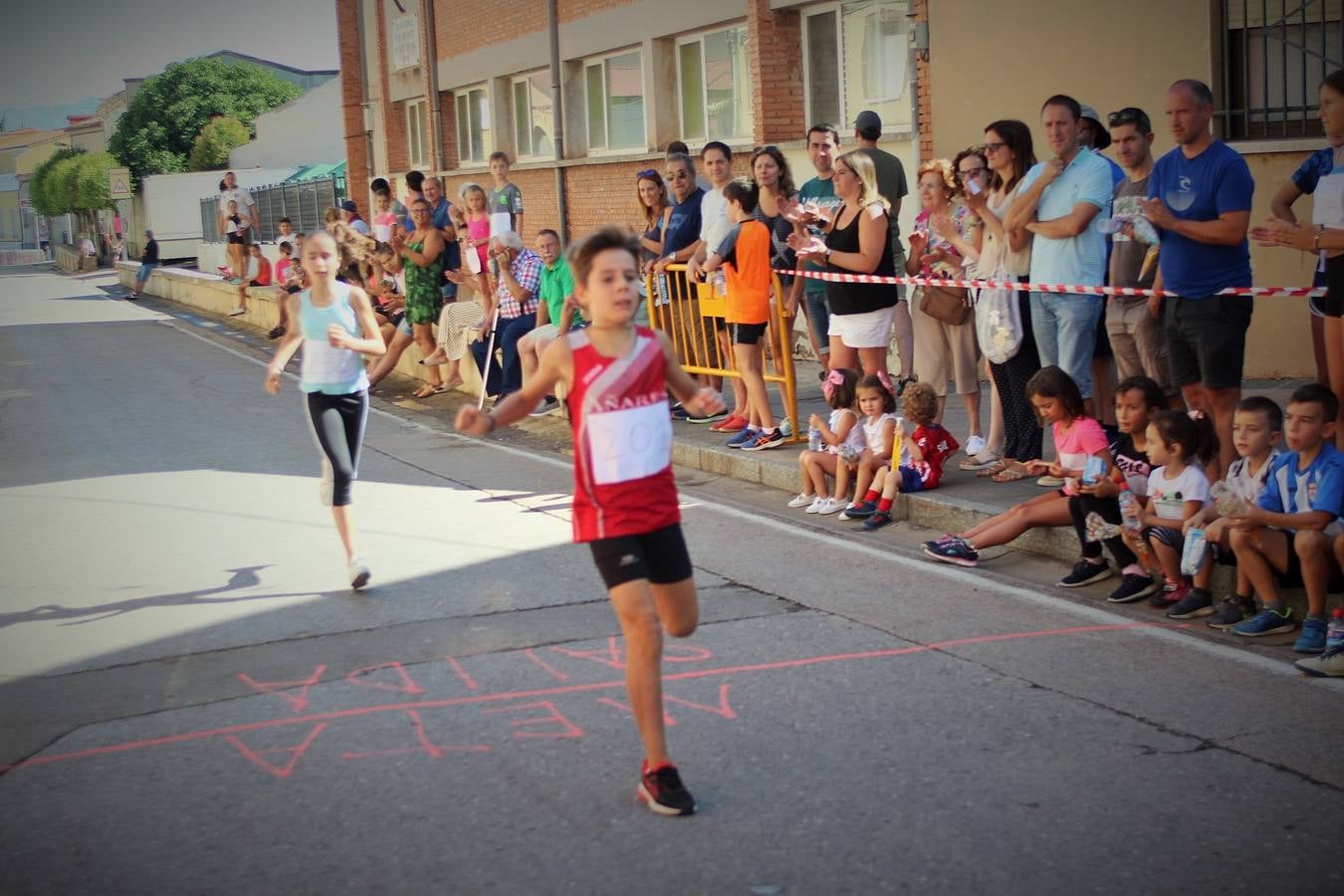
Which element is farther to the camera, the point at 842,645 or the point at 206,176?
the point at 206,176

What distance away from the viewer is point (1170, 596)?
22.9 feet

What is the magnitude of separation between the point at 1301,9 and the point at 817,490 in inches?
213

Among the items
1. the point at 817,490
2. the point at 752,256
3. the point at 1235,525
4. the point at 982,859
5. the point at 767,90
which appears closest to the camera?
the point at 982,859

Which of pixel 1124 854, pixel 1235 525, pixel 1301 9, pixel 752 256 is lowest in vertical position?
pixel 1124 854

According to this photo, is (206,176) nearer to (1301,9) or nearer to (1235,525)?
(1301,9)

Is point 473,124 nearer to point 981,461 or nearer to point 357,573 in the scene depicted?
point 981,461

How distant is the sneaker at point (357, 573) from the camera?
8.02 metres

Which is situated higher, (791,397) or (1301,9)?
(1301,9)

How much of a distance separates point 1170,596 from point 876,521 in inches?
91.4

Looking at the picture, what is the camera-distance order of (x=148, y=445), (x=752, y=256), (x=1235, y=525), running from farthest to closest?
(x=148, y=445), (x=752, y=256), (x=1235, y=525)

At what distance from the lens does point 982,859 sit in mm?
4309

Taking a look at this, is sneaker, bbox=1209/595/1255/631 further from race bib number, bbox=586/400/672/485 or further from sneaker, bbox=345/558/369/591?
sneaker, bbox=345/558/369/591

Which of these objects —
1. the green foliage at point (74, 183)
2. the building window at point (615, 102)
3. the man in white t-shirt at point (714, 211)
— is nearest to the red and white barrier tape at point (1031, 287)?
the man in white t-shirt at point (714, 211)

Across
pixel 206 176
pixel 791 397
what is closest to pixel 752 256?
pixel 791 397
